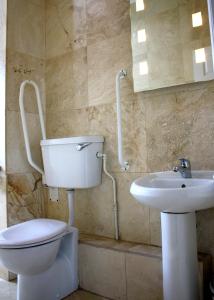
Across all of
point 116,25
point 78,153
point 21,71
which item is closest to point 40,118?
point 21,71

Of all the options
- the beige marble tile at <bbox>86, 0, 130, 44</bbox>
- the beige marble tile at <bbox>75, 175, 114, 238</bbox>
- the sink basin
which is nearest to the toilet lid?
the beige marble tile at <bbox>75, 175, 114, 238</bbox>

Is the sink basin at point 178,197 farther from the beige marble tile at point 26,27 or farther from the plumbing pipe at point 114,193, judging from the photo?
the beige marble tile at point 26,27

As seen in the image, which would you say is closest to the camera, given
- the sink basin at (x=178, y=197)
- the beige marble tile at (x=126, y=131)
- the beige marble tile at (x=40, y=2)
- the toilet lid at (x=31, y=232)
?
the sink basin at (x=178, y=197)

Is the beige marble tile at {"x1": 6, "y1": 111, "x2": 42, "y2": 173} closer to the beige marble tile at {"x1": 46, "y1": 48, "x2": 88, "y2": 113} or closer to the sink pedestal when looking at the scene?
the beige marble tile at {"x1": 46, "y1": 48, "x2": 88, "y2": 113}

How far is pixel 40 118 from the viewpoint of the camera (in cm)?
195

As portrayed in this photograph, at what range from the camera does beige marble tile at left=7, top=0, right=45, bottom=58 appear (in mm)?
1926

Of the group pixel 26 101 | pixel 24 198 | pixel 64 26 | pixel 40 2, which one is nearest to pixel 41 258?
pixel 24 198

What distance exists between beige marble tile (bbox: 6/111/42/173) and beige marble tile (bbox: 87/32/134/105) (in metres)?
0.51

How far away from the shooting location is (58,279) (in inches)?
61.3

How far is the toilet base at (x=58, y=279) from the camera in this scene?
1.40m

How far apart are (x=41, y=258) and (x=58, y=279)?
313mm

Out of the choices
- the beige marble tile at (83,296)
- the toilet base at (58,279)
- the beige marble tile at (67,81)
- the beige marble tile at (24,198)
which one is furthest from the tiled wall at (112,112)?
the beige marble tile at (83,296)

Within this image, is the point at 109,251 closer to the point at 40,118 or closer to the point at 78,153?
the point at 78,153

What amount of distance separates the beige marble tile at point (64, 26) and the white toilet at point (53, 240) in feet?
2.60
